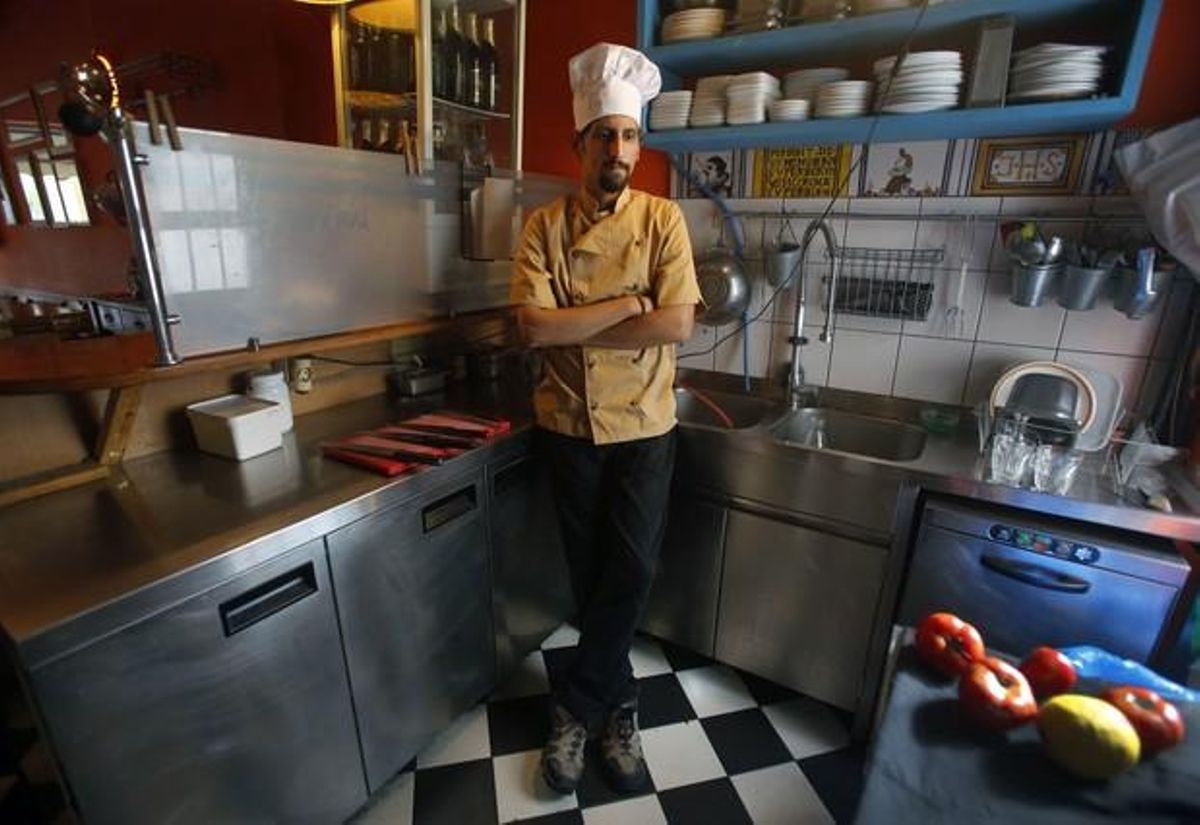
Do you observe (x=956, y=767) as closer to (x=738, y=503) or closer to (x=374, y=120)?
(x=738, y=503)

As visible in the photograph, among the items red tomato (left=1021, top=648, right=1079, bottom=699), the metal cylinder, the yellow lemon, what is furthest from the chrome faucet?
the metal cylinder

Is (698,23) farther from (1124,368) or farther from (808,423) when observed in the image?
(1124,368)

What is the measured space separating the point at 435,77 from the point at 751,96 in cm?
95

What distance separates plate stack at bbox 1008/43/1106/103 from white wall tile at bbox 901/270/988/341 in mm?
463

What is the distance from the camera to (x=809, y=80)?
4.71 feet

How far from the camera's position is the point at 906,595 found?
1.32 m

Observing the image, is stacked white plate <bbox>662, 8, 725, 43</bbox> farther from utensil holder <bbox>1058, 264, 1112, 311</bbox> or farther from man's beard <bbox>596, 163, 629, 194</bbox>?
utensil holder <bbox>1058, 264, 1112, 311</bbox>

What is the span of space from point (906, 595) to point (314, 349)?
144 cm

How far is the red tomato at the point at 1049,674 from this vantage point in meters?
0.66

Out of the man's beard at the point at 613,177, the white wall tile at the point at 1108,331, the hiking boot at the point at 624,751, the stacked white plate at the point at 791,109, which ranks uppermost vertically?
the stacked white plate at the point at 791,109

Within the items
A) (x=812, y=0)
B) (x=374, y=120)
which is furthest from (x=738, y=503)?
(x=374, y=120)

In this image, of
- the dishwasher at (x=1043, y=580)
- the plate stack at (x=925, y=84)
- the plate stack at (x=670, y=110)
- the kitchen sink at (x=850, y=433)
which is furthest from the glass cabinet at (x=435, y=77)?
the dishwasher at (x=1043, y=580)

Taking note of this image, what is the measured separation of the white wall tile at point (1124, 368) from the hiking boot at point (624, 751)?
1.41 meters

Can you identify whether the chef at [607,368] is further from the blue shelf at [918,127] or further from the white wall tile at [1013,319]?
the white wall tile at [1013,319]
